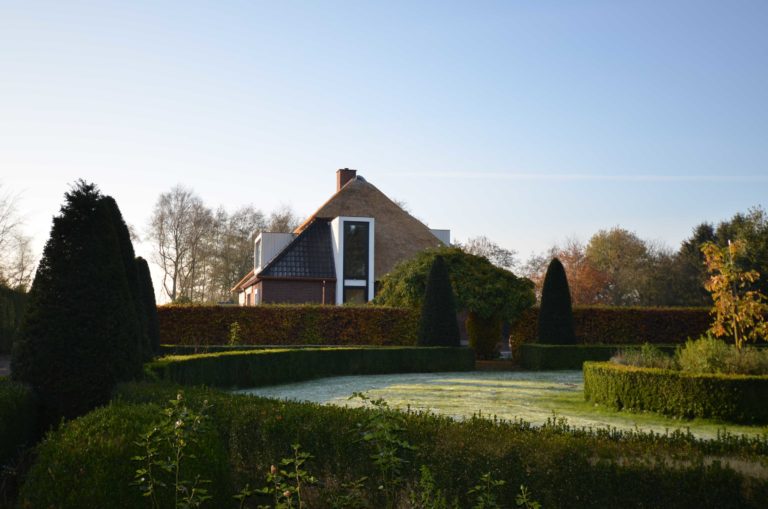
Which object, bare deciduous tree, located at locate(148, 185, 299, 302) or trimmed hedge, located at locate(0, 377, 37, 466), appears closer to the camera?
trimmed hedge, located at locate(0, 377, 37, 466)

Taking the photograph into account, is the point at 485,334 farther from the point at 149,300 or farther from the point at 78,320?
the point at 78,320

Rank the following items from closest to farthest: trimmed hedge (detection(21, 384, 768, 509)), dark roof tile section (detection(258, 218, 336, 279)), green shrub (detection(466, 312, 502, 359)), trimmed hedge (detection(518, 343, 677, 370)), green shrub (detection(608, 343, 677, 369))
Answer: trimmed hedge (detection(21, 384, 768, 509)), green shrub (detection(608, 343, 677, 369)), trimmed hedge (detection(518, 343, 677, 370)), green shrub (detection(466, 312, 502, 359)), dark roof tile section (detection(258, 218, 336, 279))

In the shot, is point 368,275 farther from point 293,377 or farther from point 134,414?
point 134,414

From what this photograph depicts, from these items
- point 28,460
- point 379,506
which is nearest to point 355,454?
point 379,506

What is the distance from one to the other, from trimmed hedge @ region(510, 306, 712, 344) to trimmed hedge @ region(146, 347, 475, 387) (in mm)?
6103

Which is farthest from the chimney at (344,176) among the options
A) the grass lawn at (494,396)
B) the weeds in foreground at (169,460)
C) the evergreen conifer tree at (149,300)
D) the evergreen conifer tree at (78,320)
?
the weeds in foreground at (169,460)

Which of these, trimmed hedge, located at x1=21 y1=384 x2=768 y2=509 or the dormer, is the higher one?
the dormer

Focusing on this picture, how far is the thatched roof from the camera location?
41406 millimetres

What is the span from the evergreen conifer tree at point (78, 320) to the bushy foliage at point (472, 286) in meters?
19.1

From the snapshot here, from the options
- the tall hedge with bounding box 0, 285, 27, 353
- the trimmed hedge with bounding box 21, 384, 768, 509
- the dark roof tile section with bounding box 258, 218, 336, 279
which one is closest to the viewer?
the trimmed hedge with bounding box 21, 384, 768, 509

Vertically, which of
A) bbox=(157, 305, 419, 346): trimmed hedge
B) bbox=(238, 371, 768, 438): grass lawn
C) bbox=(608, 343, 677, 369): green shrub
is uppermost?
bbox=(157, 305, 419, 346): trimmed hedge

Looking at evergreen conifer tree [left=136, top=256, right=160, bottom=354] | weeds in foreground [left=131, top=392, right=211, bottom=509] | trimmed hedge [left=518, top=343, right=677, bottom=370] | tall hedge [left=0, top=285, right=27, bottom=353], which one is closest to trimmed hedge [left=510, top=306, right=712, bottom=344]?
trimmed hedge [left=518, top=343, right=677, bottom=370]

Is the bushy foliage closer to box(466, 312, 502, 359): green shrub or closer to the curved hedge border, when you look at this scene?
box(466, 312, 502, 359): green shrub

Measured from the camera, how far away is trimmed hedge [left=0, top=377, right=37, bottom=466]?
7562 mm
